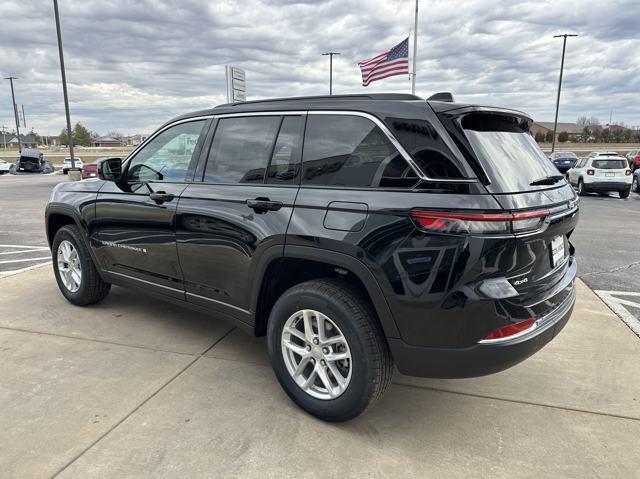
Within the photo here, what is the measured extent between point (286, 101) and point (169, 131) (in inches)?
46.0

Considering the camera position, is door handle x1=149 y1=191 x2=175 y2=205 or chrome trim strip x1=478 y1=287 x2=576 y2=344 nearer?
chrome trim strip x1=478 y1=287 x2=576 y2=344

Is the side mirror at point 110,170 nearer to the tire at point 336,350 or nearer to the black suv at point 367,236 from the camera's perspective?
the black suv at point 367,236

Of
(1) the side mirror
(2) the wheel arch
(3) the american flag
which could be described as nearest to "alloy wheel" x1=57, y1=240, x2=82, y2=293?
(1) the side mirror

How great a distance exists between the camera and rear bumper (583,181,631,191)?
17336mm

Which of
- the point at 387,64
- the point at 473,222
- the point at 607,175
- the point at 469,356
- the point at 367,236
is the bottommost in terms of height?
the point at 607,175

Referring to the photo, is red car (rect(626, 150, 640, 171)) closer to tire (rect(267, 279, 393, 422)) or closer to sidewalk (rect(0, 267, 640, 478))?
sidewalk (rect(0, 267, 640, 478))

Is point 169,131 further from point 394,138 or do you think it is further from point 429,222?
point 429,222

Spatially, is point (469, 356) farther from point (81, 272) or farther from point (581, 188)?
point (581, 188)

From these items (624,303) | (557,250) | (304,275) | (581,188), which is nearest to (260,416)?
(304,275)

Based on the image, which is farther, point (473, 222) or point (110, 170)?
point (110, 170)

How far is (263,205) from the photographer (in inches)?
117

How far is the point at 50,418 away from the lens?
285 cm

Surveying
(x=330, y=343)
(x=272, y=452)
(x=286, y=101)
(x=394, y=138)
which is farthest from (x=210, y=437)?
(x=286, y=101)

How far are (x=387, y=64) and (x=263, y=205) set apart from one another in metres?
16.6
